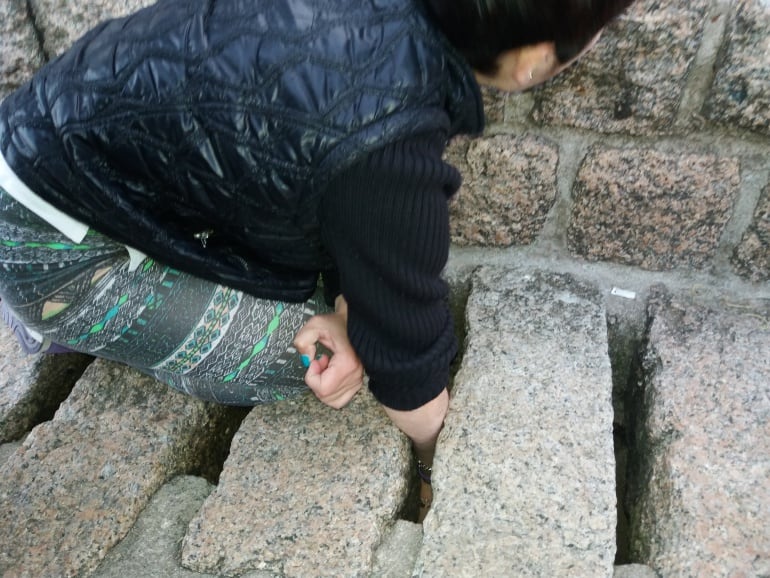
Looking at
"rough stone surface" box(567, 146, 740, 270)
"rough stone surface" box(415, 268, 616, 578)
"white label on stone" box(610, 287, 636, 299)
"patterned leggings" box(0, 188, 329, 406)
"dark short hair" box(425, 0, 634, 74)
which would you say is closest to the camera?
"dark short hair" box(425, 0, 634, 74)

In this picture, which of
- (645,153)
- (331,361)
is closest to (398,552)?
(331,361)

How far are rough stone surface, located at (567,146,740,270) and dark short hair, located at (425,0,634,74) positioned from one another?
51 centimetres

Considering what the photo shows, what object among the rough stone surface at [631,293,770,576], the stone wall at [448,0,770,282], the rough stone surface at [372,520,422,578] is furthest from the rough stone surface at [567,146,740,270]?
the rough stone surface at [372,520,422,578]

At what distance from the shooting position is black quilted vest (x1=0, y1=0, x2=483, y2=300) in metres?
0.73

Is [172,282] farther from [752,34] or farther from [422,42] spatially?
[752,34]

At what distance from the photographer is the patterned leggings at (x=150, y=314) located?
1.01 metres

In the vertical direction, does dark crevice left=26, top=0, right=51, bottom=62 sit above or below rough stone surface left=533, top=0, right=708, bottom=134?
above

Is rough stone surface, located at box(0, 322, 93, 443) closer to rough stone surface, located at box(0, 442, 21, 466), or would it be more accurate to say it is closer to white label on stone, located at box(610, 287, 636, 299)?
rough stone surface, located at box(0, 442, 21, 466)

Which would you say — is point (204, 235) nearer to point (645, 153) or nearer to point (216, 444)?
point (216, 444)

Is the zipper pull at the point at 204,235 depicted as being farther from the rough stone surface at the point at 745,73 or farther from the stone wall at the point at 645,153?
the rough stone surface at the point at 745,73

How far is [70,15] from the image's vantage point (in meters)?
1.21

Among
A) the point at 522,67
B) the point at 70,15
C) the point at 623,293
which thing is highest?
the point at 70,15

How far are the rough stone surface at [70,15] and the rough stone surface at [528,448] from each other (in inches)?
31.6

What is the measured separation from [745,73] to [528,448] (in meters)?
0.66
